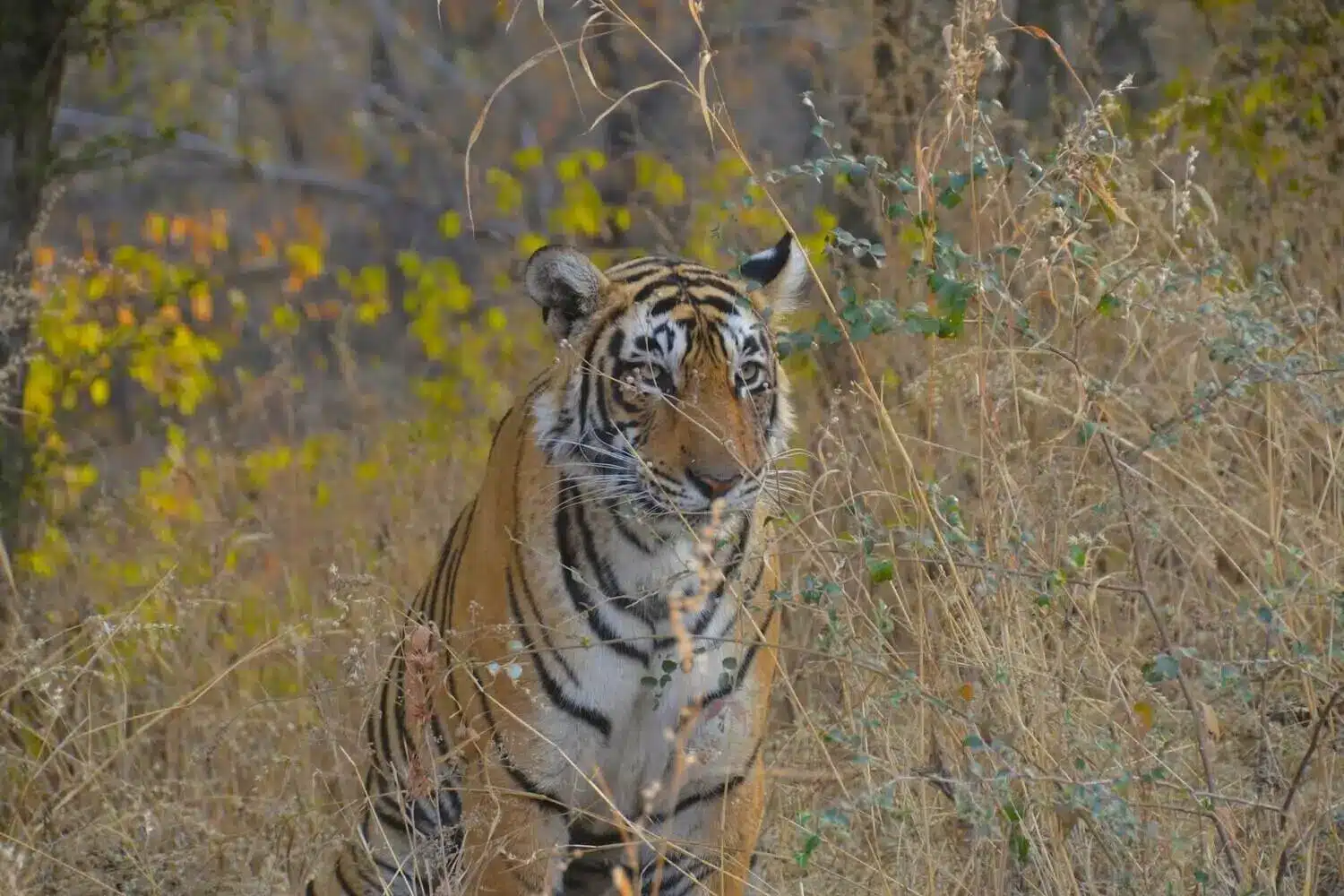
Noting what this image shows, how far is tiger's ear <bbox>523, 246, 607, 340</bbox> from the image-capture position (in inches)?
143

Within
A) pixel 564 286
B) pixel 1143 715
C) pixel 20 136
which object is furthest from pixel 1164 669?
pixel 20 136

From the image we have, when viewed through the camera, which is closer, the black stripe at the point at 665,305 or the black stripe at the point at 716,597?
the black stripe at the point at 716,597

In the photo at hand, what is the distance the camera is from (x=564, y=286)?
3.73 m

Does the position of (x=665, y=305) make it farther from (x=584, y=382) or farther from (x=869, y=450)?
(x=869, y=450)

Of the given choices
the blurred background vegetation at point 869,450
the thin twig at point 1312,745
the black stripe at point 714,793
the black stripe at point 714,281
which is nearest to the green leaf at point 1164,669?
the blurred background vegetation at point 869,450

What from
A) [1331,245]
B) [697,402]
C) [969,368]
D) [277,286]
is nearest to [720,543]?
[697,402]

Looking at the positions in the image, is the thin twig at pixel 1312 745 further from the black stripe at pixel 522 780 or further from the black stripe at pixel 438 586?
the black stripe at pixel 438 586

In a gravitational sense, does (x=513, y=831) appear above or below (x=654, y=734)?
below

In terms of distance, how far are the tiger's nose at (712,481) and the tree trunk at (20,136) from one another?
9.48 feet

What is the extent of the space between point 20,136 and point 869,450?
2823 millimetres

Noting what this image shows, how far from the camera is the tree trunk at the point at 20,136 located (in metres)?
5.45

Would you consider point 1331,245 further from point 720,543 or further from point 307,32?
point 307,32

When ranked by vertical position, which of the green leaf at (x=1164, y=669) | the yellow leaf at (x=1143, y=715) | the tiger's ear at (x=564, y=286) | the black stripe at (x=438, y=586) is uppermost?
the green leaf at (x=1164, y=669)

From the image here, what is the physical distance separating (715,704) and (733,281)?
0.93m
